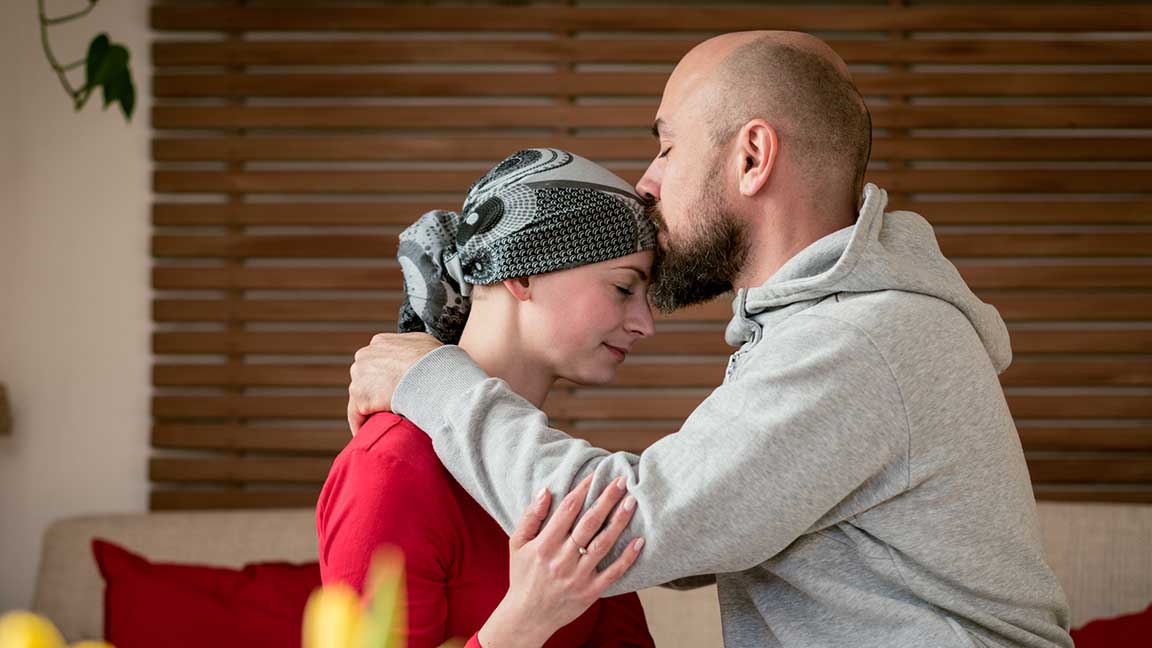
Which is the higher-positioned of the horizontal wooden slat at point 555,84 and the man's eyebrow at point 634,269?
the horizontal wooden slat at point 555,84

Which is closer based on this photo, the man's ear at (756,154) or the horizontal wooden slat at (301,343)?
the man's ear at (756,154)

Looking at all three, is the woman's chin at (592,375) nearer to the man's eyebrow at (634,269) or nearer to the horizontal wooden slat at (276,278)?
the man's eyebrow at (634,269)

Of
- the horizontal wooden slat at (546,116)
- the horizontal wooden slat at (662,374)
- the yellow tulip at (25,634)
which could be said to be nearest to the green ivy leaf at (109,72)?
the horizontal wooden slat at (546,116)

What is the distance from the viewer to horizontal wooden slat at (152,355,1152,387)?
3062 millimetres

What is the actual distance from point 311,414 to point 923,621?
220 centimetres

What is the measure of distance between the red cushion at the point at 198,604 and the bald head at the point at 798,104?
5.08 feet

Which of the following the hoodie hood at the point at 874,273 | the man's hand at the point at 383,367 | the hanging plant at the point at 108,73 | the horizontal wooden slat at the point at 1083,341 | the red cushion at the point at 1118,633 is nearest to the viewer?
the hoodie hood at the point at 874,273

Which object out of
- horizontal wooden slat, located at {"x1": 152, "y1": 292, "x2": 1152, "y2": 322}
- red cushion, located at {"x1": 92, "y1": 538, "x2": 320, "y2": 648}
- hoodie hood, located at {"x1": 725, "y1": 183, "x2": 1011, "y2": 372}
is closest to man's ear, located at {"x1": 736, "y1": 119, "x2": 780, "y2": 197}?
hoodie hood, located at {"x1": 725, "y1": 183, "x2": 1011, "y2": 372}

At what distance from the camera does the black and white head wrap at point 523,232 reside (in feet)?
4.80

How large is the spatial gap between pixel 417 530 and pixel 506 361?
30cm

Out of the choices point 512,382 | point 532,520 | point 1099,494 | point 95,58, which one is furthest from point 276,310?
point 1099,494

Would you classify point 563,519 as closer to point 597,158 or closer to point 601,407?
point 601,407

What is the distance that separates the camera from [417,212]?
3.12 meters

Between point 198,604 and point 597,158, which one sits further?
point 597,158
